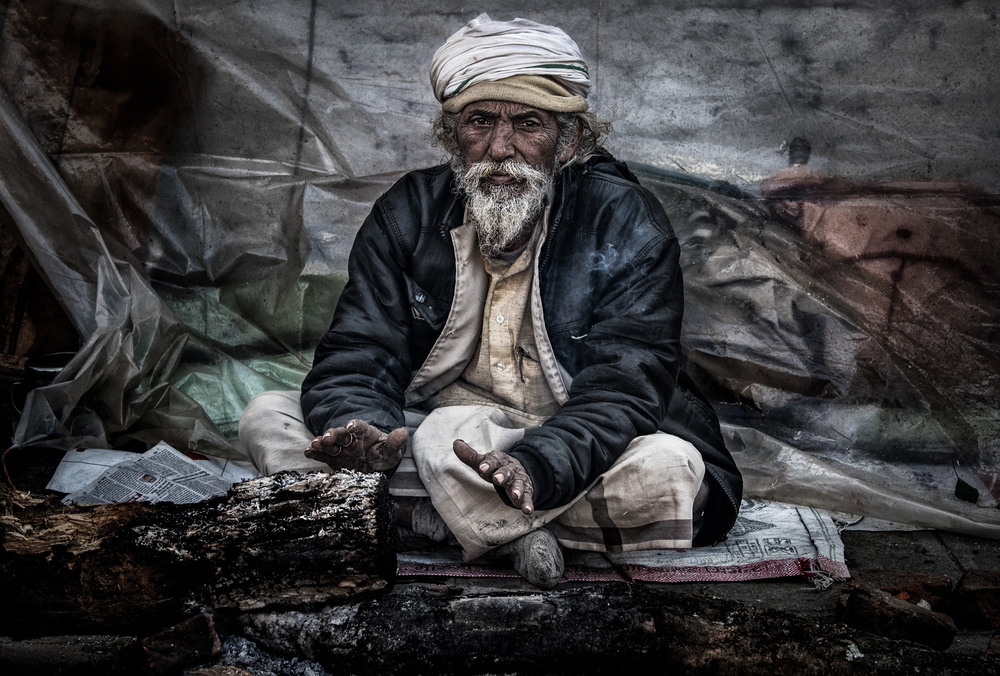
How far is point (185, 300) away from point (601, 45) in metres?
2.12

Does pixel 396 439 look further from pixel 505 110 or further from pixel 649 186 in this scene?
pixel 649 186

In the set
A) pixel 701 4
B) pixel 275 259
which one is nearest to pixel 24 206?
pixel 275 259

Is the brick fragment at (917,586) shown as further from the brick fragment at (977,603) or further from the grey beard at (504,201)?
the grey beard at (504,201)

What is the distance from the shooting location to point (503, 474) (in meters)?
2.70

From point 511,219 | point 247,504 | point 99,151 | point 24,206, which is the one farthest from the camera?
point 99,151

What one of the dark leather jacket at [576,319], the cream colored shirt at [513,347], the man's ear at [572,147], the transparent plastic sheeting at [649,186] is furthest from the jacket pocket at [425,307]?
the transparent plastic sheeting at [649,186]

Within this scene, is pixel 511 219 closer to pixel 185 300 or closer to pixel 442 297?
pixel 442 297

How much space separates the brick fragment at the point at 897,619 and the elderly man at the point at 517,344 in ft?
1.76

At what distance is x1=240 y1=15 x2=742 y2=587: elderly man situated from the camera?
3.03 metres

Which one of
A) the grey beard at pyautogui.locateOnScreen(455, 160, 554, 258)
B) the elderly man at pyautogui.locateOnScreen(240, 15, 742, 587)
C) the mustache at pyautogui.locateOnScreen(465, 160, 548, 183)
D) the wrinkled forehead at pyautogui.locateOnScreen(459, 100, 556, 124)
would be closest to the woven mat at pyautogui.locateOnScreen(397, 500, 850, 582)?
the elderly man at pyautogui.locateOnScreen(240, 15, 742, 587)

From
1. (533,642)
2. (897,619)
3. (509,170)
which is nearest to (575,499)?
(533,642)

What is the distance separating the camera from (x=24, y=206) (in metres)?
3.92

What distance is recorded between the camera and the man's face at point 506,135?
318 cm

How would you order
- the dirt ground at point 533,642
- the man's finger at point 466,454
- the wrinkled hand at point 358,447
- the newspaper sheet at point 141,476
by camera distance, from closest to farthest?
the dirt ground at point 533,642 → the man's finger at point 466,454 → the wrinkled hand at point 358,447 → the newspaper sheet at point 141,476
